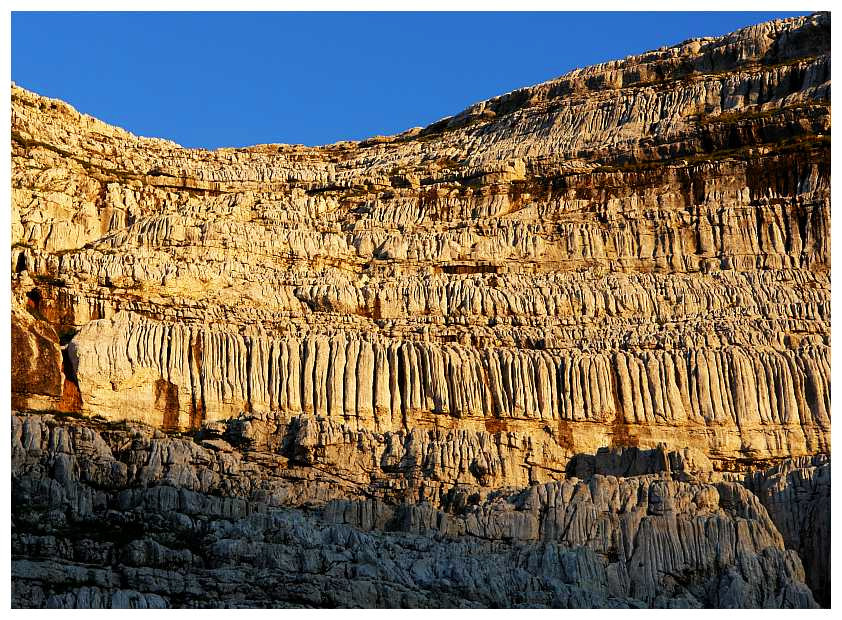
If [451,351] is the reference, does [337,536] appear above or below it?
below

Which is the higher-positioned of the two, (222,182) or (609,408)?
(222,182)

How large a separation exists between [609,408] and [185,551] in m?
19.7

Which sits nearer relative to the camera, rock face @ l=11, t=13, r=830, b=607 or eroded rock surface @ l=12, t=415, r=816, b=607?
eroded rock surface @ l=12, t=415, r=816, b=607

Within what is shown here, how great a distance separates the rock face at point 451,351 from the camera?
47.5m

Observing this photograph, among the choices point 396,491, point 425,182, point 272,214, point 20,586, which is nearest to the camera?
point 20,586

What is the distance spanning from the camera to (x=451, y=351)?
61.6 meters

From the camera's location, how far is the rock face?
47500 mm

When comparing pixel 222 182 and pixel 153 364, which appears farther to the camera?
pixel 222 182

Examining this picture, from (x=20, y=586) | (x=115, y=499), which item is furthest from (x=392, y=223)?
(x=20, y=586)

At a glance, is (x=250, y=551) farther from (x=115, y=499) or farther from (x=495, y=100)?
(x=495, y=100)

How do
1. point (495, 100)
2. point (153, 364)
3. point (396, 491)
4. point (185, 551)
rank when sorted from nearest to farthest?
point (185, 551) < point (396, 491) < point (153, 364) < point (495, 100)

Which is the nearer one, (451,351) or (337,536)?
(337,536)

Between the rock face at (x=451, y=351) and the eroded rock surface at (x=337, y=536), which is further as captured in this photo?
the rock face at (x=451, y=351)

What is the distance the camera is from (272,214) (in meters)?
70.7
